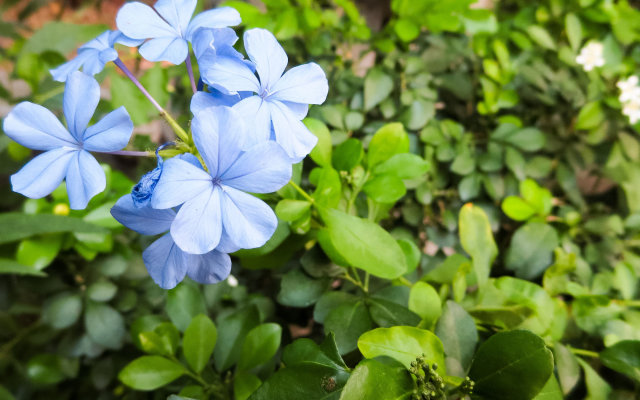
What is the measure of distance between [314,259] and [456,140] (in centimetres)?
49

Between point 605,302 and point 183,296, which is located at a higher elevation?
point 605,302

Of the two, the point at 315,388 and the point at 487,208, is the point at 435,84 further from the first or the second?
the point at 315,388

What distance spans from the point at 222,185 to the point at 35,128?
0.22 meters

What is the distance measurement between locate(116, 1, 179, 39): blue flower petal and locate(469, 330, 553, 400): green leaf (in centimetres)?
54

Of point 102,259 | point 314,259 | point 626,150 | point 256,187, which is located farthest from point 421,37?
point 102,259

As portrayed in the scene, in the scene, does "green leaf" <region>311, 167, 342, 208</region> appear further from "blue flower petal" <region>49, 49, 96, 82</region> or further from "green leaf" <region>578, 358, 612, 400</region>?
"green leaf" <region>578, 358, 612, 400</region>

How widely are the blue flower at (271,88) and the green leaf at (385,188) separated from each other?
18cm

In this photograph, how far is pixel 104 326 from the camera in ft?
2.71

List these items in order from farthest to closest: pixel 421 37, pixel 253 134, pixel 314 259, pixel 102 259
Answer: pixel 421 37 < pixel 102 259 < pixel 314 259 < pixel 253 134

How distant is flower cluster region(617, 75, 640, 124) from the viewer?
90 centimetres

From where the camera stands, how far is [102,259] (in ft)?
2.72

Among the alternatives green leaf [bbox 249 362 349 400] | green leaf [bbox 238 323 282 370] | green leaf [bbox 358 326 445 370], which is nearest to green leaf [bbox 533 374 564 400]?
green leaf [bbox 358 326 445 370]

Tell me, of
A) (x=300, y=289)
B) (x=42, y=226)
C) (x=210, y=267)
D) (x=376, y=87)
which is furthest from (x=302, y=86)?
(x=42, y=226)

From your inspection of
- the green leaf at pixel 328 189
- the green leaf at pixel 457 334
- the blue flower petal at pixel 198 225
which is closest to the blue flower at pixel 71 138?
the blue flower petal at pixel 198 225
